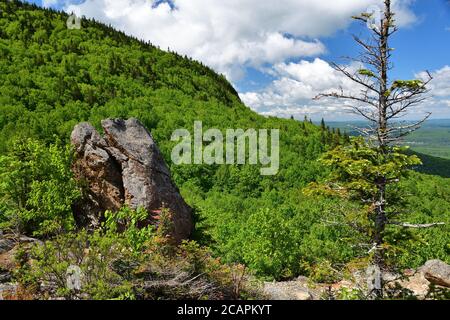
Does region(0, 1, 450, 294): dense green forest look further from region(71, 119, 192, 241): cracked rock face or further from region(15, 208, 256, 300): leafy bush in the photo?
region(15, 208, 256, 300): leafy bush

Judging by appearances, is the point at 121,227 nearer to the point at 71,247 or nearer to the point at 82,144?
the point at 82,144

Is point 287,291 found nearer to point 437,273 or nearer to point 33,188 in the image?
point 437,273

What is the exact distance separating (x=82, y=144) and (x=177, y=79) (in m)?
38.6

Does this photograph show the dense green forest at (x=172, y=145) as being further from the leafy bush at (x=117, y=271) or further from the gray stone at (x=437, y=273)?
the leafy bush at (x=117, y=271)

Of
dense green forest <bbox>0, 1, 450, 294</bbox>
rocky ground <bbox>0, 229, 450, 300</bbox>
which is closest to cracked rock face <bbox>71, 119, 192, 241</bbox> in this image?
dense green forest <bbox>0, 1, 450, 294</bbox>

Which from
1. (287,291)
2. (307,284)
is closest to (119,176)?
(287,291)

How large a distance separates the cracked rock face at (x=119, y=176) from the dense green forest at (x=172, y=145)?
124 cm

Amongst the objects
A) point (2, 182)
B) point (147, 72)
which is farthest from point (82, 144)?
point (147, 72)

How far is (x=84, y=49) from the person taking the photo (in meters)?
53.7

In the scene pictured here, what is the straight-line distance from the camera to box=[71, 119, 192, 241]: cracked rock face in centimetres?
1788

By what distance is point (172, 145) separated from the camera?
1438 inches

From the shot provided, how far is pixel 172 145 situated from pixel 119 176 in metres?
18.1

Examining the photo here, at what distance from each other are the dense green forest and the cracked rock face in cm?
124

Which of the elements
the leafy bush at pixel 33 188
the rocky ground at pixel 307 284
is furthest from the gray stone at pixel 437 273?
the leafy bush at pixel 33 188
